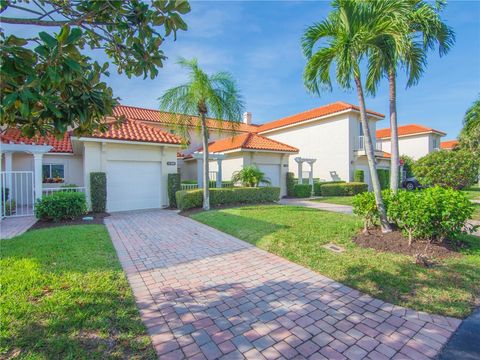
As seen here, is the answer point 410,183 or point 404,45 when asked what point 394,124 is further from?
point 410,183

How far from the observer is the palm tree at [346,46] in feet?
20.6

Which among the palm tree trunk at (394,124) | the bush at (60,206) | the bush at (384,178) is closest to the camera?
the palm tree trunk at (394,124)

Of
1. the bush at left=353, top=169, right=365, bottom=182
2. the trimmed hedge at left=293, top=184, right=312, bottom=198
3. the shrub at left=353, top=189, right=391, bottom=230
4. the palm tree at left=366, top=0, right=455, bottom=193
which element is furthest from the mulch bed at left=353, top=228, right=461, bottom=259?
the bush at left=353, top=169, right=365, bottom=182

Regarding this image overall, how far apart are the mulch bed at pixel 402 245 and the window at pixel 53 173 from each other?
1715 cm

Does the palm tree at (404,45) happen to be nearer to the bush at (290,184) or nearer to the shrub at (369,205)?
the shrub at (369,205)

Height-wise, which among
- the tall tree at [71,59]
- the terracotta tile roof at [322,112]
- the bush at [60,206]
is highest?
the terracotta tile roof at [322,112]

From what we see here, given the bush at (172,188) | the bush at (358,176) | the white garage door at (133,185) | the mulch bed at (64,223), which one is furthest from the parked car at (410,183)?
the mulch bed at (64,223)

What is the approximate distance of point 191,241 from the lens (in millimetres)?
7086

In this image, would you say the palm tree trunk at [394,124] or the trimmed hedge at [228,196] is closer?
the palm tree trunk at [394,124]

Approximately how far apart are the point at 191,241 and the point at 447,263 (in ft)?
20.2

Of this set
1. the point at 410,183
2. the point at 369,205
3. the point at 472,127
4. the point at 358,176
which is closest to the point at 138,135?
the point at 369,205

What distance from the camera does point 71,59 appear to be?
1.99 meters

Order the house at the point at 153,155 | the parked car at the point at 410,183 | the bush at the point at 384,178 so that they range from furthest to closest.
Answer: the parked car at the point at 410,183 → the bush at the point at 384,178 → the house at the point at 153,155

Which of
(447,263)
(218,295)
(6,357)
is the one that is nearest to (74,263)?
(6,357)
